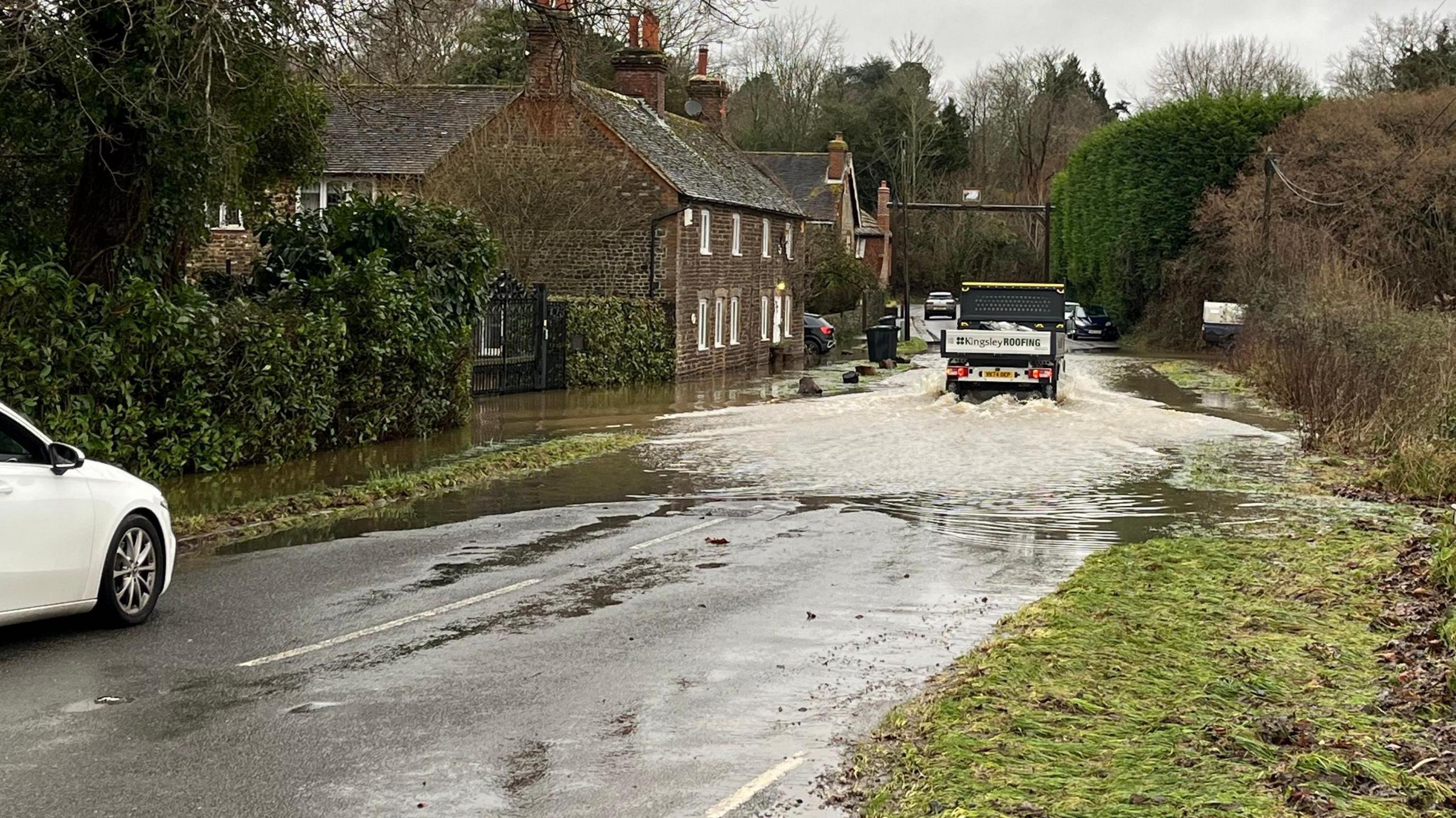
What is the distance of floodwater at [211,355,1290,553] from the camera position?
52.0ft

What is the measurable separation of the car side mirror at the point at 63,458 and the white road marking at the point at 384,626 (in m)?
1.66

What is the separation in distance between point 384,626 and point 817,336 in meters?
50.2

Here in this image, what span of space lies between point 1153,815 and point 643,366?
34.3m

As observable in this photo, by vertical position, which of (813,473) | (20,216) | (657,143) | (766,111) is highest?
(766,111)

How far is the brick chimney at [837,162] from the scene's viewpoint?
283ft

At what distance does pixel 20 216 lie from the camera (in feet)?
63.7

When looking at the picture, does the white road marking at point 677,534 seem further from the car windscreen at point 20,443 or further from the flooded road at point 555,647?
the car windscreen at point 20,443

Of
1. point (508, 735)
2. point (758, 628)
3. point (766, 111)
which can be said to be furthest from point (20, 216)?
point (766, 111)

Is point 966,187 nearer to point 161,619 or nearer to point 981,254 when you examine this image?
point 981,254

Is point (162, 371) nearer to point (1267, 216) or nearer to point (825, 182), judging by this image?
point (1267, 216)

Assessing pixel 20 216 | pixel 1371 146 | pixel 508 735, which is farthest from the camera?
pixel 1371 146

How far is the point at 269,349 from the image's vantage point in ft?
61.2

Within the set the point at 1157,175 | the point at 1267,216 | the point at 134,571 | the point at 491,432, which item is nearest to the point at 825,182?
the point at 1157,175

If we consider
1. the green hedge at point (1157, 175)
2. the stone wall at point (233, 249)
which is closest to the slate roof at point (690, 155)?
the stone wall at point (233, 249)
